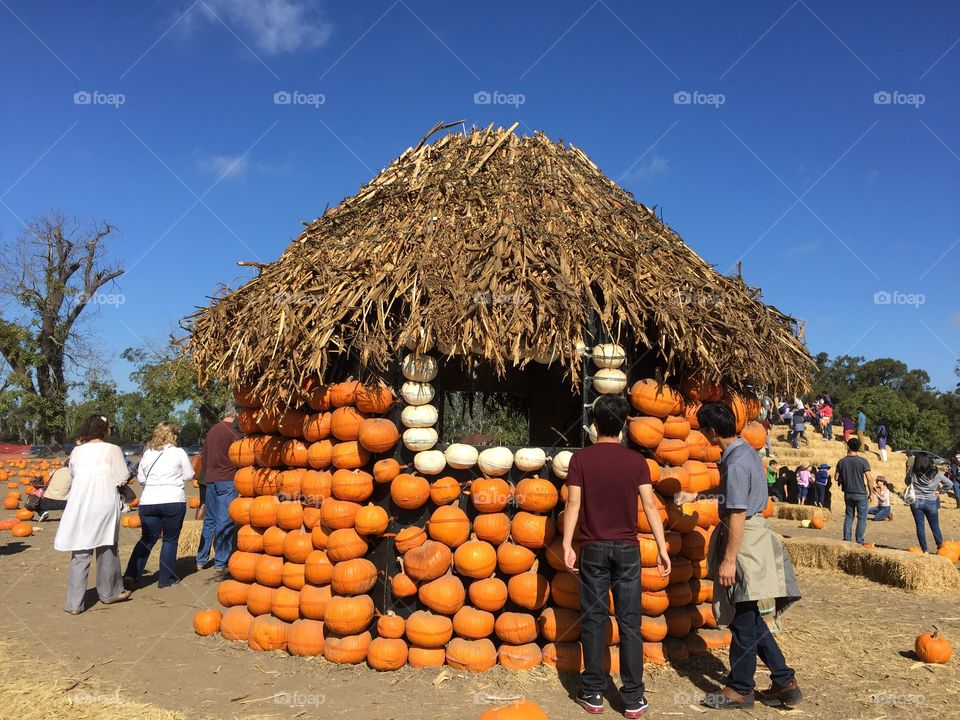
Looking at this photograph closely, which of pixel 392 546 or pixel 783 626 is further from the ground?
pixel 392 546

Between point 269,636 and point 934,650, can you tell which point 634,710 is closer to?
point 269,636

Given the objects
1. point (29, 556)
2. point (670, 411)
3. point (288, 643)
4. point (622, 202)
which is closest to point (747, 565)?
point (670, 411)

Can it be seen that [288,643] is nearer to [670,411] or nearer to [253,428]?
[253,428]

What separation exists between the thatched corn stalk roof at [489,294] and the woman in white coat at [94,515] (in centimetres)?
172

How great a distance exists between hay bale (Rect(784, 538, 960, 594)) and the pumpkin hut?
4287 millimetres

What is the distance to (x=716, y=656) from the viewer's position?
5.58 m

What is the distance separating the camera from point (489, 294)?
5336 millimetres

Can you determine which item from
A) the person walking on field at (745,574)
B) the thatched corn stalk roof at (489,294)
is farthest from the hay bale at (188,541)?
the person walking on field at (745,574)

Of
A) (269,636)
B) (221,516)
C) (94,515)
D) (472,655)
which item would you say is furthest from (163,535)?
(472,655)

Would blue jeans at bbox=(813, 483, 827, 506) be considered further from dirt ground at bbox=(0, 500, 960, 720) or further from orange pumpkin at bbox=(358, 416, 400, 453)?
orange pumpkin at bbox=(358, 416, 400, 453)

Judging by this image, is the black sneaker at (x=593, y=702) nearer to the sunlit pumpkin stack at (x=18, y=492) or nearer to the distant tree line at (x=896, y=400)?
the distant tree line at (x=896, y=400)

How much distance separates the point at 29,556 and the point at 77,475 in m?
3.99

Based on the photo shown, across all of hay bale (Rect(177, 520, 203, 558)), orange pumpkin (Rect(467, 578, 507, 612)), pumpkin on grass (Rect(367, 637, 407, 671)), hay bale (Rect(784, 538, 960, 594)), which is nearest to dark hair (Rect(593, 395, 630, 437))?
orange pumpkin (Rect(467, 578, 507, 612))

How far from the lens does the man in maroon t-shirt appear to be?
4.29 metres
